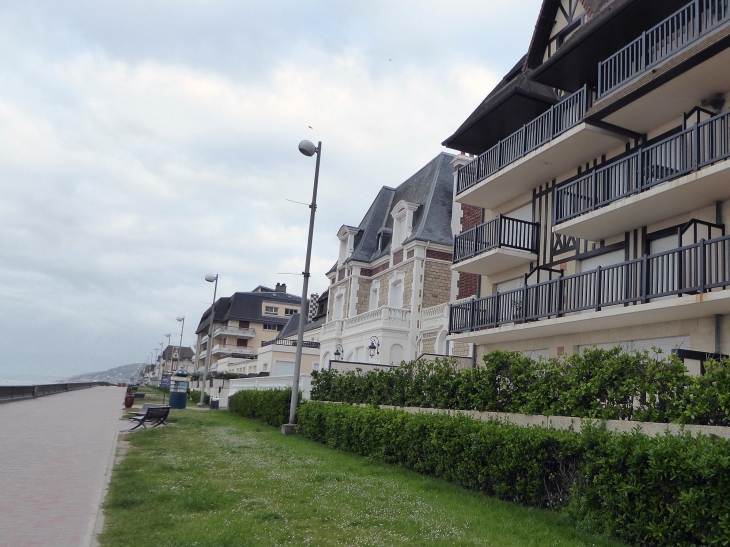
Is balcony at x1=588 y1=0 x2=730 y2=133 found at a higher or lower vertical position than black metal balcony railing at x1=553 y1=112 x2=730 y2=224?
higher

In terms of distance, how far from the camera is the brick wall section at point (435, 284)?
30.7 meters

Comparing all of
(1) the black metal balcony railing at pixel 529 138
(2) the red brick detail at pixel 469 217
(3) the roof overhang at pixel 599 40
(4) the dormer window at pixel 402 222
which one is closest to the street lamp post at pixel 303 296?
(1) the black metal balcony railing at pixel 529 138

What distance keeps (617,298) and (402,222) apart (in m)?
20.4

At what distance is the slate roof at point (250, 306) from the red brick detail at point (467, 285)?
53274 mm

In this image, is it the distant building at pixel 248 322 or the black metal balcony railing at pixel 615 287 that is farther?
the distant building at pixel 248 322

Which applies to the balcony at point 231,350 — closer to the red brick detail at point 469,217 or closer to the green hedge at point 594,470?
the red brick detail at point 469,217

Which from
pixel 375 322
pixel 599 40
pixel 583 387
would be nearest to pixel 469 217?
pixel 375 322

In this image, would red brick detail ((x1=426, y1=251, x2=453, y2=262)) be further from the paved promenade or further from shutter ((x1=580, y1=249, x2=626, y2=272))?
the paved promenade

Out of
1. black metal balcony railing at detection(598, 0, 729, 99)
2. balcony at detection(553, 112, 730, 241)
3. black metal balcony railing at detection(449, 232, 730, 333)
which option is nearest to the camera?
black metal balcony railing at detection(449, 232, 730, 333)

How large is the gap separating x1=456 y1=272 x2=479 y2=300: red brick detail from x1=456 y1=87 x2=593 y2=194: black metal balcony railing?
29.8 feet

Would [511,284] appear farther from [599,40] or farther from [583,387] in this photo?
[583,387]

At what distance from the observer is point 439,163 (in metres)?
35.0

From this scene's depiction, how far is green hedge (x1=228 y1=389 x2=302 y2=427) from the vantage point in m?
20.4

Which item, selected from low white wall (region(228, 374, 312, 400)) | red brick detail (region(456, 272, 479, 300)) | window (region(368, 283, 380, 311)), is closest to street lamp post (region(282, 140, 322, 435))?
low white wall (region(228, 374, 312, 400))
